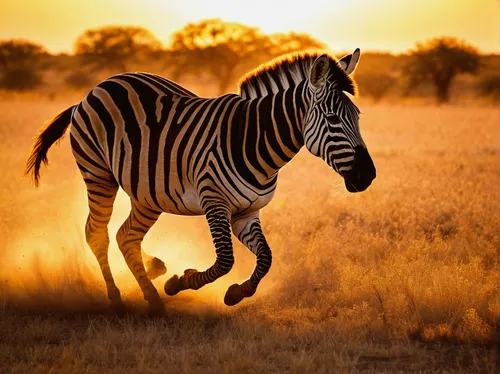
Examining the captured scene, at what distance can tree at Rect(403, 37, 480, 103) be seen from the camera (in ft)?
159

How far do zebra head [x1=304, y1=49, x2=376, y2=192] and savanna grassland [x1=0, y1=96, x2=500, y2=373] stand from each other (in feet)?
2.17

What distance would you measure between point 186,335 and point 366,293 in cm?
167

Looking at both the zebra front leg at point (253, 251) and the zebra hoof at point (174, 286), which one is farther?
the zebra hoof at point (174, 286)

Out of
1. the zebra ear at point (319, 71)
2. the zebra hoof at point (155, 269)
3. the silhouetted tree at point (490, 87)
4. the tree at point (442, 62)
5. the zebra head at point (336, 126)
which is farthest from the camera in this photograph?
the tree at point (442, 62)

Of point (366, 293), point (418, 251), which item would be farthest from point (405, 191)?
point (366, 293)

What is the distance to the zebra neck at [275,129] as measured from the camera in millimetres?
5512

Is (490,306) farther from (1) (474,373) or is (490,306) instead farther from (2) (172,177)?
(2) (172,177)

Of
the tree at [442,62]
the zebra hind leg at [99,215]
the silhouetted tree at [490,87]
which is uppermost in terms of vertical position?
the tree at [442,62]

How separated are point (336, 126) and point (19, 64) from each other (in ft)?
157

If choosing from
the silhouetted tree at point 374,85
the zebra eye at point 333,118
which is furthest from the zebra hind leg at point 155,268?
the silhouetted tree at point 374,85

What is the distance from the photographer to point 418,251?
24.0ft

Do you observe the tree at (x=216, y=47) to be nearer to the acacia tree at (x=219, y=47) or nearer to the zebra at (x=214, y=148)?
the acacia tree at (x=219, y=47)

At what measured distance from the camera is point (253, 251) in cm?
575

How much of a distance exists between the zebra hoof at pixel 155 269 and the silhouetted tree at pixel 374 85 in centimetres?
4088
